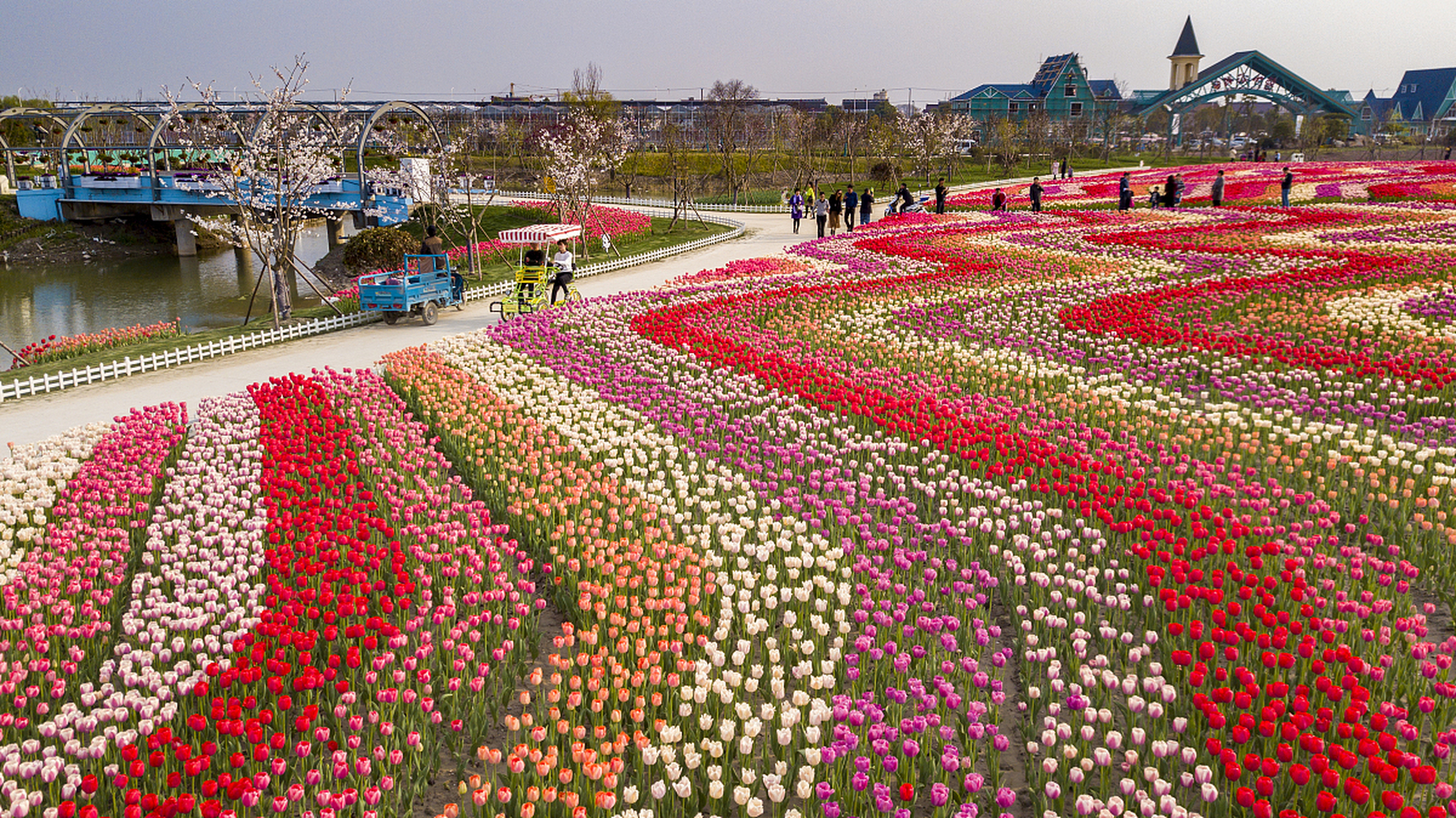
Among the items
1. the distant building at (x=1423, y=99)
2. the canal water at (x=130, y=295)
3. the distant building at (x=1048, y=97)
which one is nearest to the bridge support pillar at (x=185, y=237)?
the canal water at (x=130, y=295)

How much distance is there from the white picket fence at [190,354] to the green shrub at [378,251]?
333 inches

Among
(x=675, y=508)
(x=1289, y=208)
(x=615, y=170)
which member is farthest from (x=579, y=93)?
(x=675, y=508)

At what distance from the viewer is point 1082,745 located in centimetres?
496

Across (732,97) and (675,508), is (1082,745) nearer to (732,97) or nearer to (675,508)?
(675,508)

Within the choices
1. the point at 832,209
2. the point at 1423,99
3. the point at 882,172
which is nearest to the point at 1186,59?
the point at 1423,99

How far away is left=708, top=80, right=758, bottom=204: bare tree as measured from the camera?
171 ft

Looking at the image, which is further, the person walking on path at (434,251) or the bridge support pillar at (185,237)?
the bridge support pillar at (185,237)

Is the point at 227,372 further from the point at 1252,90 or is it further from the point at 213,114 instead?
the point at 1252,90

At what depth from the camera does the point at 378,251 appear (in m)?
31.2

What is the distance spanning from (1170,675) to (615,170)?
61.2 meters

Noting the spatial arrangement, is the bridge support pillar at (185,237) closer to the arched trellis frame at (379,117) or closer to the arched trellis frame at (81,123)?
the arched trellis frame at (81,123)

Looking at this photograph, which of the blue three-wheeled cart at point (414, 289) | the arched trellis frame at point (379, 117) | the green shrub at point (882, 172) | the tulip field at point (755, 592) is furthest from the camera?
the green shrub at point (882, 172)

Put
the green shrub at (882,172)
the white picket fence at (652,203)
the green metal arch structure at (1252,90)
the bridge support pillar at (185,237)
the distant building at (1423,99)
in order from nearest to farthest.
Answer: the bridge support pillar at (185,237) → the white picket fence at (652,203) → the green shrub at (882,172) → the green metal arch structure at (1252,90) → the distant building at (1423,99)

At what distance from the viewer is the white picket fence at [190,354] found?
13.7m
